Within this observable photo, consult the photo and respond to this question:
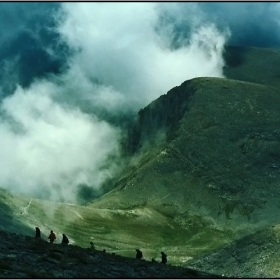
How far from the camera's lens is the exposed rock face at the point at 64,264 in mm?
38969

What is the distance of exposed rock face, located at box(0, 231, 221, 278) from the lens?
39.0 metres

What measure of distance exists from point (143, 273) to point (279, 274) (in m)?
64.5

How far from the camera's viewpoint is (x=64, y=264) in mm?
42875

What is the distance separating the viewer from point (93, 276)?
4169cm

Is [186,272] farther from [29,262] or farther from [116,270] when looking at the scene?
[29,262]

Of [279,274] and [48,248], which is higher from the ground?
[279,274]

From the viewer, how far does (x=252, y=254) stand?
382 feet

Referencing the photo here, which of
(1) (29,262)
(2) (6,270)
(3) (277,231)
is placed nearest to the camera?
(2) (6,270)

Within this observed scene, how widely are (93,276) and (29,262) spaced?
4796 millimetres

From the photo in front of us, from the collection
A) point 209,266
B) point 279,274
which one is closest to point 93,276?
point 279,274

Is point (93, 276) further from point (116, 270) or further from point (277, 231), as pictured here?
point (277, 231)

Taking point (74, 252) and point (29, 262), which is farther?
point (74, 252)

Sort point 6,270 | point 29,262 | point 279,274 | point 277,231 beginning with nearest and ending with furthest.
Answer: point 6,270 → point 29,262 → point 279,274 → point 277,231

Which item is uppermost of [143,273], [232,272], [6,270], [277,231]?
[277,231]
